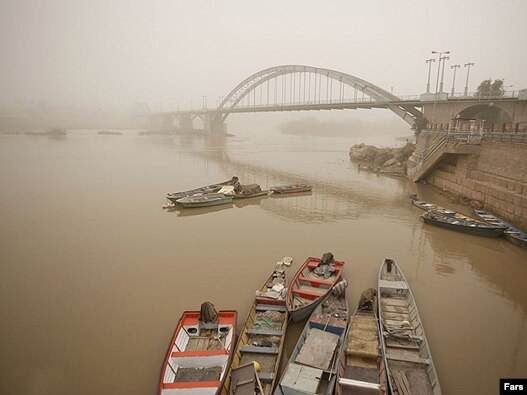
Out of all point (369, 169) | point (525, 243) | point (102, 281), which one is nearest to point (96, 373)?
point (102, 281)

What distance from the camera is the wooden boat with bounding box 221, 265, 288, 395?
21.6ft

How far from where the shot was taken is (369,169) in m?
37.7

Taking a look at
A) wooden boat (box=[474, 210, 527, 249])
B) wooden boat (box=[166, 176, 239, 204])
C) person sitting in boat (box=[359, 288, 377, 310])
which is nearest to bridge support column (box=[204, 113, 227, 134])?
wooden boat (box=[166, 176, 239, 204])

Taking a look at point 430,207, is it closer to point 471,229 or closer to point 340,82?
point 471,229

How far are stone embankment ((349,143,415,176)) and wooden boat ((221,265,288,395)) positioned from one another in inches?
1130

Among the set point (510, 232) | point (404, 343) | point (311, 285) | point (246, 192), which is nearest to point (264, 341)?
point (311, 285)

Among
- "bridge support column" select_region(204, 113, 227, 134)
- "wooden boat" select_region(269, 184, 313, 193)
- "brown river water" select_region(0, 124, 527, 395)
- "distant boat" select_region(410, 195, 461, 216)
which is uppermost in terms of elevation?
"bridge support column" select_region(204, 113, 227, 134)

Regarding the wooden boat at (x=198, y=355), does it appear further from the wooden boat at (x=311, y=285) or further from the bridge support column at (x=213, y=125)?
the bridge support column at (x=213, y=125)

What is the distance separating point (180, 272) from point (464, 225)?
14.3m

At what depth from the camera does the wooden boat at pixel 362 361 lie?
21.1 ft

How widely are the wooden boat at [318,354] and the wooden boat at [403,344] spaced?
1088 mm

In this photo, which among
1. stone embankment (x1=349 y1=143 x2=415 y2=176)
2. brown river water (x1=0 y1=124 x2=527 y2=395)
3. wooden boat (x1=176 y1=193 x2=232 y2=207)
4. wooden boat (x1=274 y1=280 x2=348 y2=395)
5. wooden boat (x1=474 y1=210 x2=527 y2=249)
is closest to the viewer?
wooden boat (x1=274 y1=280 x2=348 y2=395)

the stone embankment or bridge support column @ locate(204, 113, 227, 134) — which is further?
bridge support column @ locate(204, 113, 227, 134)

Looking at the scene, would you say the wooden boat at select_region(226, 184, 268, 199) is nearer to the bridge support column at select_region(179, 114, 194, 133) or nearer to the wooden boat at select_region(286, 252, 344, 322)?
the wooden boat at select_region(286, 252, 344, 322)
